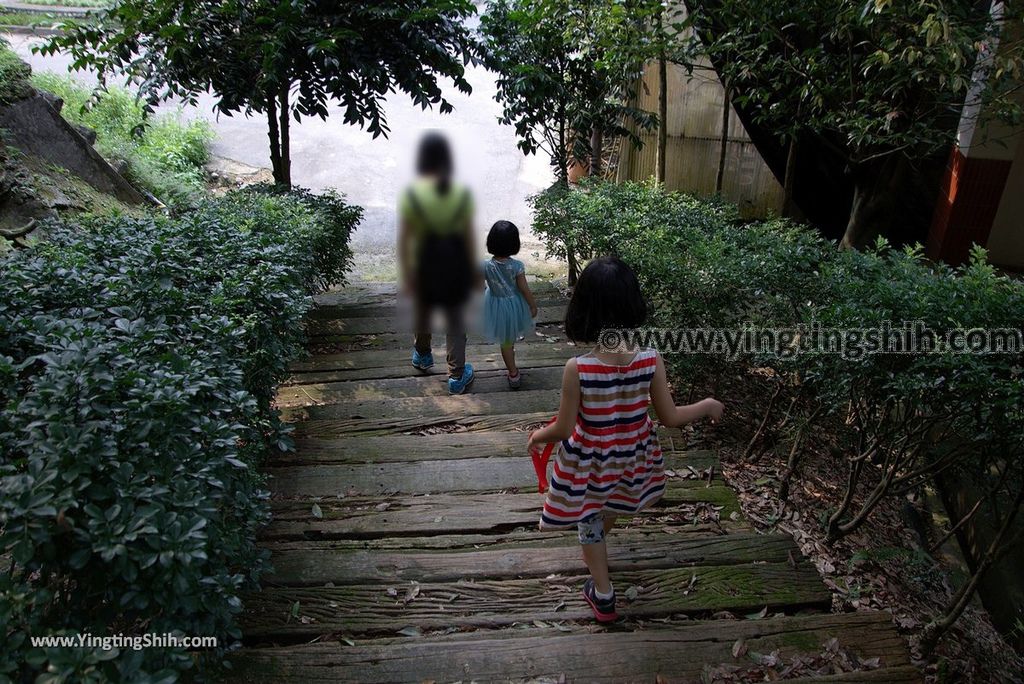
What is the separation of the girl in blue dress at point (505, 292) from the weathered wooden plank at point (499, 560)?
1.73 m

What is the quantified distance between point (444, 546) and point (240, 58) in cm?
488

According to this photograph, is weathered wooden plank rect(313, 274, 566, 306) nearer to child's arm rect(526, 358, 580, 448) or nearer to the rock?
the rock

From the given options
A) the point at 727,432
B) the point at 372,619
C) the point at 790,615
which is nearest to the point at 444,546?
the point at 372,619

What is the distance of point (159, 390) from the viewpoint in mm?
1928

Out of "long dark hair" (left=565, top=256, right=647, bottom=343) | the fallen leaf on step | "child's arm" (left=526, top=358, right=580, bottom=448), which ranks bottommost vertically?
the fallen leaf on step

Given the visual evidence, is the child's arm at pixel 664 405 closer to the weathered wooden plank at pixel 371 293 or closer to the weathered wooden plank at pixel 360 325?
the weathered wooden plank at pixel 360 325

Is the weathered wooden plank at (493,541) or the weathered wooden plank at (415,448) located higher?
the weathered wooden plank at (415,448)

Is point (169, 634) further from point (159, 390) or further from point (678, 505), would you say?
point (678, 505)

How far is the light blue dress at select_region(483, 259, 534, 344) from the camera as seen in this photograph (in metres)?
4.16

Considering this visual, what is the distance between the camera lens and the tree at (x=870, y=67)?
412 centimetres

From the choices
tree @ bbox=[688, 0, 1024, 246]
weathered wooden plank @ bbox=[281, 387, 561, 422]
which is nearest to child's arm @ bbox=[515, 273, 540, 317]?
weathered wooden plank @ bbox=[281, 387, 561, 422]

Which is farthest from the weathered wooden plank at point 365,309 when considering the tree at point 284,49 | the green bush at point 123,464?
the green bush at point 123,464

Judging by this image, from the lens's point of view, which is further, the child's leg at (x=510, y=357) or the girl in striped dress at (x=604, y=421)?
the child's leg at (x=510, y=357)

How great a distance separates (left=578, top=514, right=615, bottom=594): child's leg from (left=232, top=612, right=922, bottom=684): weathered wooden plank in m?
0.19
